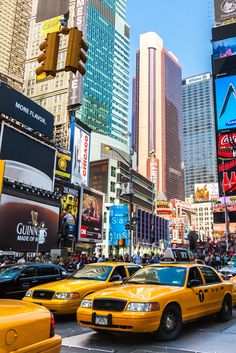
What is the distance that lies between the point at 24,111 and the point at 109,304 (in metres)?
45.1

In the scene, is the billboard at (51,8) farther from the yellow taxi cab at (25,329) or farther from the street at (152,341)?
the street at (152,341)

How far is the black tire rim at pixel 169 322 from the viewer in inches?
291

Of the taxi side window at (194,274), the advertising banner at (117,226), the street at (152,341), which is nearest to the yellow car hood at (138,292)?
the taxi side window at (194,274)

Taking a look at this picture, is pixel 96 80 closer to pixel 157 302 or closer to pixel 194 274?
pixel 194 274

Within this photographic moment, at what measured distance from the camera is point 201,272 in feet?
30.1

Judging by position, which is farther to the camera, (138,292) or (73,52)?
(73,52)

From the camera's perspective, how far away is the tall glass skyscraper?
142m

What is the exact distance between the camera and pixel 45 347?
13.7 feet

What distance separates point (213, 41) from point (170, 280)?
68901 mm

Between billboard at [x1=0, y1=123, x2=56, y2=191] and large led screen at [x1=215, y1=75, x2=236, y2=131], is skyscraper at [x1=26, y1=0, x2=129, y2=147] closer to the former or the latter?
large led screen at [x1=215, y1=75, x2=236, y2=131]

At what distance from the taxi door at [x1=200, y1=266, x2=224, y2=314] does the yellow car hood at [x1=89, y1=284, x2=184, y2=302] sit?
136 cm

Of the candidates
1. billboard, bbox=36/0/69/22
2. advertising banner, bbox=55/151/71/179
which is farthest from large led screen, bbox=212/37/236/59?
billboard, bbox=36/0/69/22

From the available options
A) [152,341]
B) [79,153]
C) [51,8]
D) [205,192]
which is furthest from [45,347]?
[205,192]

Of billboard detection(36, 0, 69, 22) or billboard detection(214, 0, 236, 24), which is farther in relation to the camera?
billboard detection(214, 0, 236, 24)
